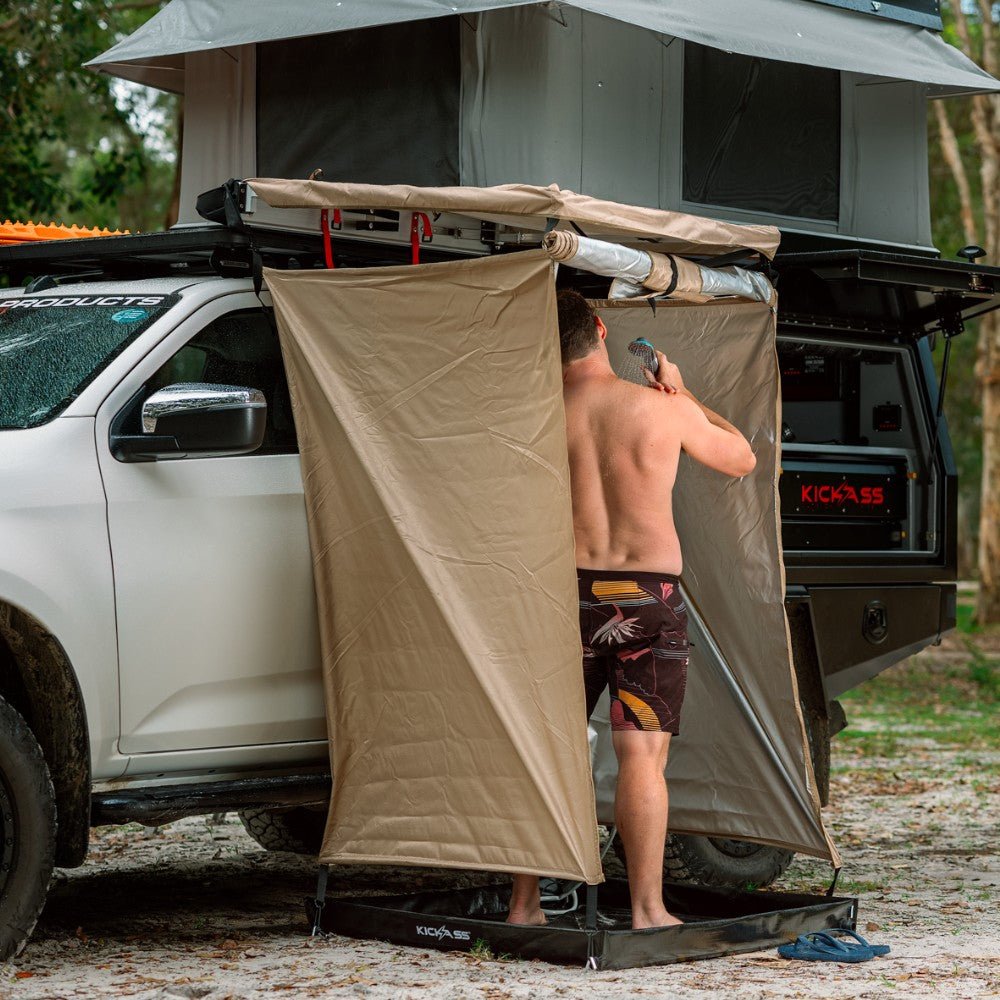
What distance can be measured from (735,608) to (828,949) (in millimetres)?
1325

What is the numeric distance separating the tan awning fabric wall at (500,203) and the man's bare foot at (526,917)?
7.26ft

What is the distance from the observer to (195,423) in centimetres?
513

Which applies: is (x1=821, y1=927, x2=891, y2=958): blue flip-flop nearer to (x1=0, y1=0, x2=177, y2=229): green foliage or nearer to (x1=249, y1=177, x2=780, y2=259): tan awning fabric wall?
(x1=249, y1=177, x2=780, y2=259): tan awning fabric wall

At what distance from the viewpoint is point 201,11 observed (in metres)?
6.86

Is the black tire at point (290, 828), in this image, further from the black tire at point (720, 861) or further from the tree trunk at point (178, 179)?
the tree trunk at point (178, 179)

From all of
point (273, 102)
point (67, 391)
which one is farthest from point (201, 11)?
point (67, 391)

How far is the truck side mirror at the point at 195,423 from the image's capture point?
511cm

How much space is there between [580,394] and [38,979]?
Answer: 2.47 metres

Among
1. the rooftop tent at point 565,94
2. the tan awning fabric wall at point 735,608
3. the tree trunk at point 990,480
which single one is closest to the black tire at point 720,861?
the tan awning fabric wall at point 735,608

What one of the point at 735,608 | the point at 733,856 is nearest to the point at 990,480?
the point at 733,856

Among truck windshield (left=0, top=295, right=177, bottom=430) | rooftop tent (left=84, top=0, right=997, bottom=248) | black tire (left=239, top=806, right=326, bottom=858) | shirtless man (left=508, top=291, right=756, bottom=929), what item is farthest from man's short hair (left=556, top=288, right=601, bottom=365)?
black tire (left=239, top=806, right=326, bottom=858)

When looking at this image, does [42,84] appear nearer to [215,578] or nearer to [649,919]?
[215,578]

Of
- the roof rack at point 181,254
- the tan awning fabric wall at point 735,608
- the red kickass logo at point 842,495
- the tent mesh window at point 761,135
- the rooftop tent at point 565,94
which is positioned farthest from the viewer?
the tent mesh window at point 761,135

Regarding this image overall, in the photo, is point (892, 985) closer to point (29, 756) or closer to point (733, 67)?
point (29, 756)
